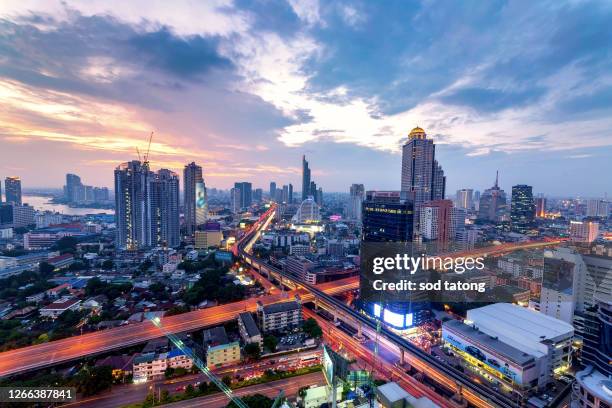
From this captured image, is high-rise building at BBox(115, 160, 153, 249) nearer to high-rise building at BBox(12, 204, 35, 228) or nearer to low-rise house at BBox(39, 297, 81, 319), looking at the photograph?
low-rise house at BBox(39, 297, 81, 319)

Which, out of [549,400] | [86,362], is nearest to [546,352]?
[549,400]

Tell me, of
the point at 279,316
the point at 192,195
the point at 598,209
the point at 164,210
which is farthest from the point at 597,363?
the point at 598,209

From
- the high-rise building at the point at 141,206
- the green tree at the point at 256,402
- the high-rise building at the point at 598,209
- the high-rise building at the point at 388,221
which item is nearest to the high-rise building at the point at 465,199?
the high-rise building at the point at 598,209

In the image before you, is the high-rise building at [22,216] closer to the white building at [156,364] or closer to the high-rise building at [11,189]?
the high-rise building at [11,189]

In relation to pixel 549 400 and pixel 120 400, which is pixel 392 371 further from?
pixel 120 400

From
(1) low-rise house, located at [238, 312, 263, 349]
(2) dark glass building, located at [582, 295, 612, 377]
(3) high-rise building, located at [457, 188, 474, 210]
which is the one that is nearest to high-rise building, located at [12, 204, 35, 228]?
(1) low-rise house, located at [238, 312, 263, 349]

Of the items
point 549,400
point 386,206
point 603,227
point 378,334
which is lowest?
point 549,400

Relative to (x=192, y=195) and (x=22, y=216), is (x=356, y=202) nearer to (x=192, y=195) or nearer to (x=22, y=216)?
(x=192, y=195)
